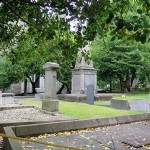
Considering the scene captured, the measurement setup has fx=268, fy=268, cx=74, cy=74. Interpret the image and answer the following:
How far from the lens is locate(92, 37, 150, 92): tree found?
2852 cm

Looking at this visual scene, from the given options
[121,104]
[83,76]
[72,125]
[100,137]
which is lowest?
[100,137]

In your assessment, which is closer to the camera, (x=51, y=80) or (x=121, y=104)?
(x=51, y=80)

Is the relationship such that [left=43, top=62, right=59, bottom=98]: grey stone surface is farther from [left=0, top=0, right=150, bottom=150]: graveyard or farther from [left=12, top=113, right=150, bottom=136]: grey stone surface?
[left=12, top=113, right=150, bottom=136]: grey stone surface

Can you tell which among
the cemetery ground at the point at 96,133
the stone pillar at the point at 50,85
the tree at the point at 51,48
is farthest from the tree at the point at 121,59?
the tree at the point at 51,48

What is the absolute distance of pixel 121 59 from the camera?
29.3 meters

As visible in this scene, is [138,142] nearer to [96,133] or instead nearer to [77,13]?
[96,133]

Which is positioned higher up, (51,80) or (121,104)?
(51,80)

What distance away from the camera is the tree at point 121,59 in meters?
28.5

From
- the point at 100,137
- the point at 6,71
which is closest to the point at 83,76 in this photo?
the point at 6,71

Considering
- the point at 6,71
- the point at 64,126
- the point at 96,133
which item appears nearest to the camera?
the point at 96,133

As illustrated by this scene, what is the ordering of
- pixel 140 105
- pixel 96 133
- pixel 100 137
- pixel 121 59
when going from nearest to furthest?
pixel 100 137
pixel 96 133
pixel 140 105
pixel 121 59

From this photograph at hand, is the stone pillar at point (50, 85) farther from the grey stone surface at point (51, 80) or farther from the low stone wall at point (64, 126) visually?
the low stone wall at point (64, 126)

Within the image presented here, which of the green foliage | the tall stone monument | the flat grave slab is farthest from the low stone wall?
the green foliage

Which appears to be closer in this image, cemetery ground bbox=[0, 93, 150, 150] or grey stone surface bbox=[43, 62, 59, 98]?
cemetery ground bbox=[0, 93, 150, 150]
